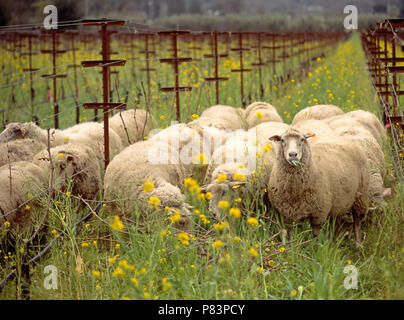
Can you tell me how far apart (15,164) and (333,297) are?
3.70 m

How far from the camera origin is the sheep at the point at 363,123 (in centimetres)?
705

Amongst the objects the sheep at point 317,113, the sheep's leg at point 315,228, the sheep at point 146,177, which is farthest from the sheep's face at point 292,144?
the sheep at point 317,113

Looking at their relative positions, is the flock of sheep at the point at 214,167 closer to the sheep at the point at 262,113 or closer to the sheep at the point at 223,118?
the sheep at the point at 223,118

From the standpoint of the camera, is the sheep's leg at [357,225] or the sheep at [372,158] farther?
the sheep at [372,158]

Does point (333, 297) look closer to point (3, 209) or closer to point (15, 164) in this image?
point (3, 209)

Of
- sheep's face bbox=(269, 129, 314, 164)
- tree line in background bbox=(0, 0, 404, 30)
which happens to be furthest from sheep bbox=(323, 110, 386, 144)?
sheep's face bbox=(269, 129, 314, 164)

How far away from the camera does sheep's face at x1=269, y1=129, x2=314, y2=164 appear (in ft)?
15.0

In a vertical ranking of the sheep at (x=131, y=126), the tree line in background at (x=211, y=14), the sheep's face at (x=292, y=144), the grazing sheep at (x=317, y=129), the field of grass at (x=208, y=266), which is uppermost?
the tree line in background at (x=211, y=14)

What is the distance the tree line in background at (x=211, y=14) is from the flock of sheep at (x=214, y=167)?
3.74 m

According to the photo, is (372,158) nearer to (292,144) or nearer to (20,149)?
(292,144)

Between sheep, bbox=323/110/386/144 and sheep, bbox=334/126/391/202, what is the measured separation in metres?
0.39

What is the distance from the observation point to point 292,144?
4652 mm

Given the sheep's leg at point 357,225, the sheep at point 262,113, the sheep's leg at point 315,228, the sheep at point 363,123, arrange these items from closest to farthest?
the sheep's leg at point 315,228 → the sheep's leg at point 357,225 → the sheep at point 363,123 → the sheep at point 262,113

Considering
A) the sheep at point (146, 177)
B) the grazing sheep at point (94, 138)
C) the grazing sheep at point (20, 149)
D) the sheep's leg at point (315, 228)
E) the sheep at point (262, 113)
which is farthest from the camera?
the sheep at point (262, 113)
